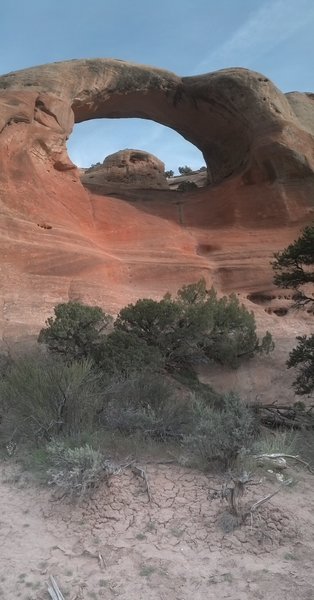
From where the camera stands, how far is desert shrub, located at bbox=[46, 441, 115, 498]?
477 cm

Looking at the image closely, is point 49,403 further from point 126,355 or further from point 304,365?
point 304,365

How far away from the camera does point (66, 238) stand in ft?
40.9

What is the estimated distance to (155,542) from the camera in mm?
4312

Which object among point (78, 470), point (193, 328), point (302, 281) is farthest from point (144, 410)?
point (302, 281)

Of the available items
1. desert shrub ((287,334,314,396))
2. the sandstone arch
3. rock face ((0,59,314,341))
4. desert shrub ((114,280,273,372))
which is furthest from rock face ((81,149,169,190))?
desert shrub ((287,334,314,396))

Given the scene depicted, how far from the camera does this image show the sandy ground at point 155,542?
12.4 feet

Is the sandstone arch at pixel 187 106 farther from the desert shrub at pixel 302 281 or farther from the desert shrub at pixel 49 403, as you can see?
the desert shrub at pixel 49 403

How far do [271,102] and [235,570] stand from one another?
45.6 ft

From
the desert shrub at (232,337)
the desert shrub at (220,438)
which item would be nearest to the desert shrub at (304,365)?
the desert shrub at (232,337)

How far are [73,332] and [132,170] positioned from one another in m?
11.5

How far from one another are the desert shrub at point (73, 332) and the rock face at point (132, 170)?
959cm

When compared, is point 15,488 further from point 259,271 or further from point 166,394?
point 259,271

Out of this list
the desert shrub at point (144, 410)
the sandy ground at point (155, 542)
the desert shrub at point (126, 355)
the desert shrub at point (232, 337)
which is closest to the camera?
the sandy ground at point (155, 542)

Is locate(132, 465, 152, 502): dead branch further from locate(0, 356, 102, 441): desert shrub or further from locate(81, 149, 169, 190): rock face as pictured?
locate(81, 149, 169, 190): rock face
